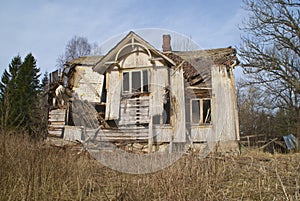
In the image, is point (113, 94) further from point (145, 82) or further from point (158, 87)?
point (158, 87)

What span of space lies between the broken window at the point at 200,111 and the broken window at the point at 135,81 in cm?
264

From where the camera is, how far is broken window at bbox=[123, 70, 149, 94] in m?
13.0

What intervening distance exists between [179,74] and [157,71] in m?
1.13

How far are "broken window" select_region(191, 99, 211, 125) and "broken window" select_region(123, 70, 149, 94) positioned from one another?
264 centimetres

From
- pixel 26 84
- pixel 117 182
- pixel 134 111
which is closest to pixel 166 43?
pixel 134 111

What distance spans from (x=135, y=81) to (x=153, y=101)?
5.16ft

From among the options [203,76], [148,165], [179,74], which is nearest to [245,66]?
[203,76]

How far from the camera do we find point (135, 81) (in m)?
13.3

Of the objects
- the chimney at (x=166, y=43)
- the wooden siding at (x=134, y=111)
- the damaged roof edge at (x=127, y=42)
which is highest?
the chimney at (x=166, y=43)

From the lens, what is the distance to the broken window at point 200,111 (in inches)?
516

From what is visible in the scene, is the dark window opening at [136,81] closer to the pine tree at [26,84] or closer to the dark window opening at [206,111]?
the dark window opening at [206,111]

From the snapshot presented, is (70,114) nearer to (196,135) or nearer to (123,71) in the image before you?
(123,71)

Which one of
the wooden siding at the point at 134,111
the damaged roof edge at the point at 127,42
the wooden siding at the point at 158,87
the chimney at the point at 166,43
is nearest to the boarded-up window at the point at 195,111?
the wooden siding at the point at 158,87

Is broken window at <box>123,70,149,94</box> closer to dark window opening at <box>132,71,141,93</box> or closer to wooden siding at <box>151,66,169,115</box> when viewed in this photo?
dark window opening at <box>132,71,141,93</box>
